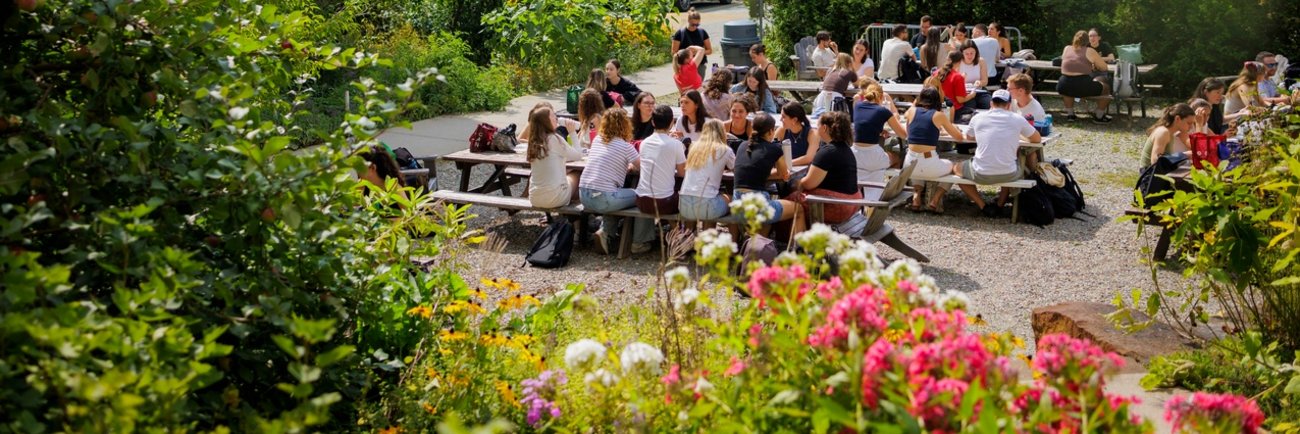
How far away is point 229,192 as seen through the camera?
353 cm

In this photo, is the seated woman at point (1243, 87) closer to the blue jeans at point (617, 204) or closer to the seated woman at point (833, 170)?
the seated woman at point (833, 170)

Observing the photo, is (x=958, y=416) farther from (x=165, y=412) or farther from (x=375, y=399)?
(x=375, y=399)

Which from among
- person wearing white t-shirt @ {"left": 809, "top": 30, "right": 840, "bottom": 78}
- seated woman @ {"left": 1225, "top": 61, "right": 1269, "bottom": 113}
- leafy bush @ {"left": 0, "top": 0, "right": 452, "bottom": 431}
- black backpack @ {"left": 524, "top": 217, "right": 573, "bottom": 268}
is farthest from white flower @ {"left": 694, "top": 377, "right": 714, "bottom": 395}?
person wearing white t-shirt @ {"left": 809, "top": 30, "right": 840, "bottom": 78}

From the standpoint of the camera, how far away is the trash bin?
1788cm

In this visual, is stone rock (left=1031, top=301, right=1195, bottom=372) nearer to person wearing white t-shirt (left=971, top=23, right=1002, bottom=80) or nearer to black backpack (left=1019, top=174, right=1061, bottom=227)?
black backpack (left=1019, top=174, right=1061, bottom=227)

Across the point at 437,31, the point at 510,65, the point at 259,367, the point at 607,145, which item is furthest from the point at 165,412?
the point at 437,31

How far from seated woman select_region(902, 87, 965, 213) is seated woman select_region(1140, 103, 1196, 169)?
1.52 m

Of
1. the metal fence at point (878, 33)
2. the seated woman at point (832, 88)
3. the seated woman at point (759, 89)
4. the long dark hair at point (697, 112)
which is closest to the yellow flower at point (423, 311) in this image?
the long dark hair at point (697, 112)

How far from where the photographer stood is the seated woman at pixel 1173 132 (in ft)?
29.3

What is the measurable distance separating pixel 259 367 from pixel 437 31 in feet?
49.6

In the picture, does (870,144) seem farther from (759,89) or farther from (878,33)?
(878,33)

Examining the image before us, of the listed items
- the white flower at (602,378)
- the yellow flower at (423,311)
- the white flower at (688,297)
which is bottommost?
the yellow flower at (423,311)

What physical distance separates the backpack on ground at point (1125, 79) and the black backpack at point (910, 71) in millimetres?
2103

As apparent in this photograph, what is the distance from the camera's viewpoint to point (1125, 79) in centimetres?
1403
